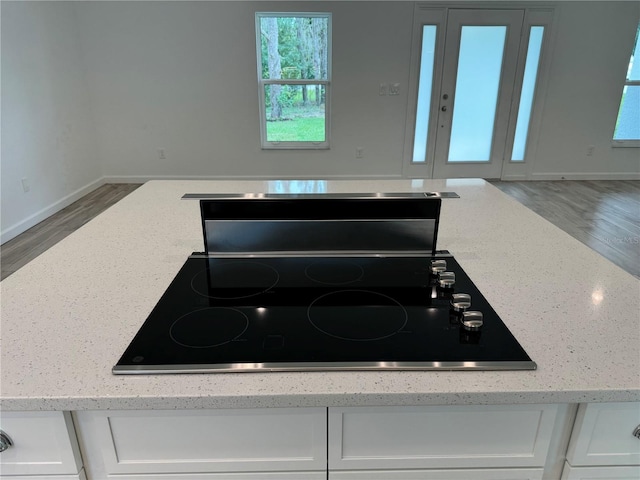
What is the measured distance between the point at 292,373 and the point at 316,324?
0.14m

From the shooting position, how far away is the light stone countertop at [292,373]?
694mm

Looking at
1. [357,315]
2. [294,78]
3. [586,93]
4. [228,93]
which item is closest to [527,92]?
[586,93]

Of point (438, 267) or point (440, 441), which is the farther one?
point (438, 267)

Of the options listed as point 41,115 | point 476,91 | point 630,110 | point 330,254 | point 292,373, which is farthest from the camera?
point 630,110

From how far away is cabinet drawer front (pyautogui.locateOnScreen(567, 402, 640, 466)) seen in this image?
0.75 meters

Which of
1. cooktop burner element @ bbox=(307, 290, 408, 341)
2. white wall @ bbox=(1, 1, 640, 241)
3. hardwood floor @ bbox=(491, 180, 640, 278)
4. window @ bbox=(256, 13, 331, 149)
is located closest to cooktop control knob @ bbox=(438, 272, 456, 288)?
cooktop burner element @ bbox=(307, 290, 408, 341)

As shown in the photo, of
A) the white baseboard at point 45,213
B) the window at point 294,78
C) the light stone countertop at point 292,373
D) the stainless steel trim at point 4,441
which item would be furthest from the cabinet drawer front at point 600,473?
the window at point 294,78

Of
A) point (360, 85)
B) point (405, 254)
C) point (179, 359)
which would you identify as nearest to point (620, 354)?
point (405, 254)

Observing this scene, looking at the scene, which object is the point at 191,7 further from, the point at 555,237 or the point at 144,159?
the point at 555,237

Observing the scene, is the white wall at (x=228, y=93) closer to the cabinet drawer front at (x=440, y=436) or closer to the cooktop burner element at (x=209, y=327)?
the cooktop burner element at (x=209, y=327)

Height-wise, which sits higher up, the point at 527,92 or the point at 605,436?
the point at 527,92

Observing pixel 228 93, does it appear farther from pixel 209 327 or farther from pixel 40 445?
pixel 40 445

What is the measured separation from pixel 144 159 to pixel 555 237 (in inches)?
197

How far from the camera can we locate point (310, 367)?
73 cm
